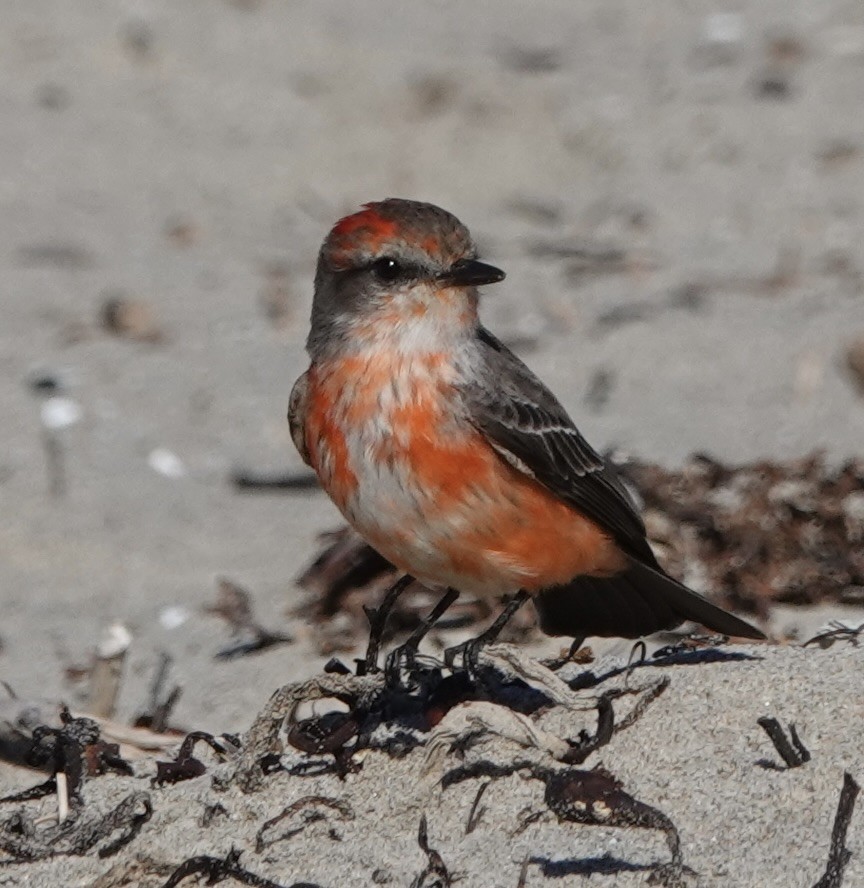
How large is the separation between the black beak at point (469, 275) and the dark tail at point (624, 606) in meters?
1.05

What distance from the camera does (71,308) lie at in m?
11.3

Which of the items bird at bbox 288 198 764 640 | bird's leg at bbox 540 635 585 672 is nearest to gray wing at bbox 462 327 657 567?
bird at bbox 288 198 764 640

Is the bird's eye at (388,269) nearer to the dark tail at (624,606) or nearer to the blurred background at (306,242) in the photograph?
the dark tail at (624,606)

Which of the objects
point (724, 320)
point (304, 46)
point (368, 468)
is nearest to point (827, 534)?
point (368, 468)

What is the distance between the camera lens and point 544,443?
20.6 ft

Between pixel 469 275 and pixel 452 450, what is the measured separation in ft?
2.26

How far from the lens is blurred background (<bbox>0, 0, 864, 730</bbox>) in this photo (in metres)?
8.69

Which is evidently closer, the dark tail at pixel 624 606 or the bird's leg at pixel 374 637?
the bird's leg at pixel 374 637

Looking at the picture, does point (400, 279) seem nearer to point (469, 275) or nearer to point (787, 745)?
point (469, 275)

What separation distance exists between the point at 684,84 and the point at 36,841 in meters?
10.1

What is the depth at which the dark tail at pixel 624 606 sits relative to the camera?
248 inches

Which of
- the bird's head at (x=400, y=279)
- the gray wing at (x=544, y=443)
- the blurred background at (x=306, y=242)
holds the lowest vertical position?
the blurred background at (x=306, y=242)

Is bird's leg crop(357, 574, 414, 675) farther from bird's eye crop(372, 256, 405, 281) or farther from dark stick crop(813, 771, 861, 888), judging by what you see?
dark stick crop(813, 771, 861, 888)

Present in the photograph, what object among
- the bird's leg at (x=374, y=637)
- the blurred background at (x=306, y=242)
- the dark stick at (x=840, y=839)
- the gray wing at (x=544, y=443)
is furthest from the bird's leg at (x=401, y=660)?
the dark stick at (x=840, y=839)
